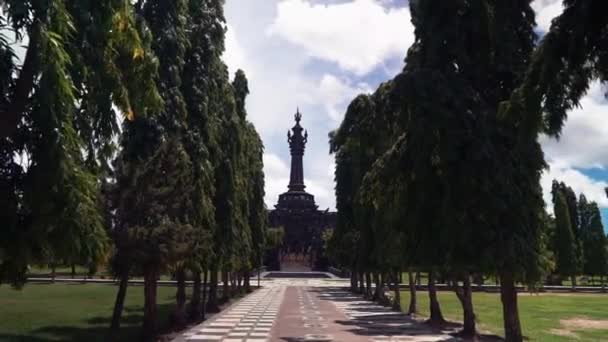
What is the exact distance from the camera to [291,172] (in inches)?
4628

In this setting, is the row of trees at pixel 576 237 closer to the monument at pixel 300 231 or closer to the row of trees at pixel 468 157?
the monument at pixel 300 231

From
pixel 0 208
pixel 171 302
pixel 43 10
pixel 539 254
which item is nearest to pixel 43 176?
pixel 0 208

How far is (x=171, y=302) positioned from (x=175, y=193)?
73.5ft

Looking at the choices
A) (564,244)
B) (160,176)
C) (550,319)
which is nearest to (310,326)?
(160,176)

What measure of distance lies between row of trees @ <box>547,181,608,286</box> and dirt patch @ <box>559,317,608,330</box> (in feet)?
133

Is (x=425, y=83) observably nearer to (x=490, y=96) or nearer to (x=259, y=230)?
(x=490, y=96)

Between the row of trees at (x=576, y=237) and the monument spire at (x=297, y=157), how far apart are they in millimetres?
47915

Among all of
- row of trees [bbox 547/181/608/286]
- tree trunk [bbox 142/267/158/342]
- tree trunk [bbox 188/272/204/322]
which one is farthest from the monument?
tree trunk [bbox 142/267/158/342]

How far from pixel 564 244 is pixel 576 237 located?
683cm

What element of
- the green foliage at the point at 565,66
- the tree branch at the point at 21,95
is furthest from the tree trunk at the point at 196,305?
the tree branch at the point at 21,95

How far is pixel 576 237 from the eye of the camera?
76.5 meters

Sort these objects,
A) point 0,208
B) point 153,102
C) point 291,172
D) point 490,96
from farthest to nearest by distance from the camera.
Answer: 1. point 291,172
2. point 490,96
3. point 153,102
4. point 0,208

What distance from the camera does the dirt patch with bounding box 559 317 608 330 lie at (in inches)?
997

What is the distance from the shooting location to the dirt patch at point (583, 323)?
83.1ft
